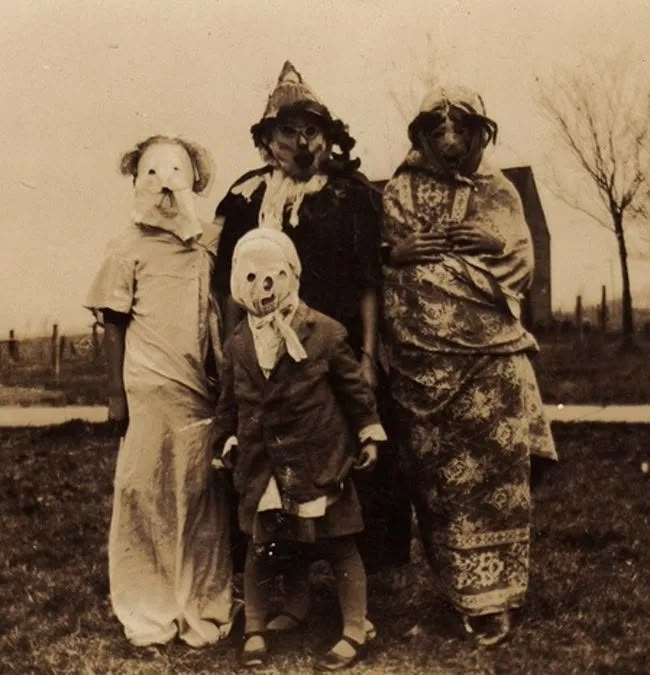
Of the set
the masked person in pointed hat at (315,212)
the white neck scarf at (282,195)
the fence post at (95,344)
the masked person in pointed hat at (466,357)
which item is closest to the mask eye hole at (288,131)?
the masked person in pointed hat at (315,212)

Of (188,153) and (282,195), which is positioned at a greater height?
(188,153)

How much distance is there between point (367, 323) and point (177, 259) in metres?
0.73

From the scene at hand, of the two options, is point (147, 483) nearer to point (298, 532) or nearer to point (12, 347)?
point (298, 532)

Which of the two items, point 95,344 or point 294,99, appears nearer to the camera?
point 294,99

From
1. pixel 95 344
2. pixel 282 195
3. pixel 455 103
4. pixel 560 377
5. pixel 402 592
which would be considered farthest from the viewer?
pixel 560 377

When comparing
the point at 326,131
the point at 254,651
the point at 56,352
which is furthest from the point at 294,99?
the point at 56,352

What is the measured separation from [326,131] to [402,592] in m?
1.90

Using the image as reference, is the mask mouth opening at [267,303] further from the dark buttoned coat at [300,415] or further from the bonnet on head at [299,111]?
the bonnet on head at [299,111]

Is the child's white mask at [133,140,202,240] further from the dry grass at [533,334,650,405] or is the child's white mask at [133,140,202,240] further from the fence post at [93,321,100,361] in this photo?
the dry grass at [533,334,650,405]

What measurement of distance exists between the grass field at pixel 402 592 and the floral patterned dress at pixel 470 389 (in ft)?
0.80

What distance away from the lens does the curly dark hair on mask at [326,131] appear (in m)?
3.58

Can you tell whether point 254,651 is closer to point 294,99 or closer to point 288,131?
point 288,131

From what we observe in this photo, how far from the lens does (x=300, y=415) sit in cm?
323

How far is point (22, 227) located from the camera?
4.82m
